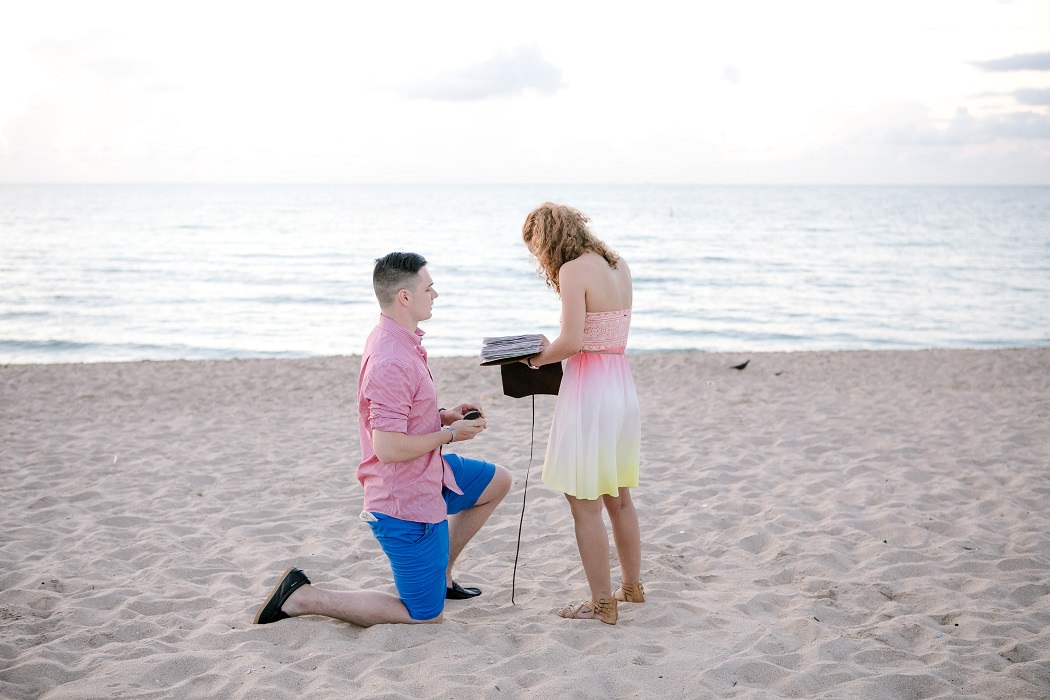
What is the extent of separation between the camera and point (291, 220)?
5672 centimetres

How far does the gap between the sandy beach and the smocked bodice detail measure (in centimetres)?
134

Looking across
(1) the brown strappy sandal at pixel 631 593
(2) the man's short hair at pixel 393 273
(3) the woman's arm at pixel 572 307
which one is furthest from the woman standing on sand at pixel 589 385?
(2) the man's short hair at pixel 393 273

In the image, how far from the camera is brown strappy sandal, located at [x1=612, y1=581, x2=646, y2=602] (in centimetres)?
404

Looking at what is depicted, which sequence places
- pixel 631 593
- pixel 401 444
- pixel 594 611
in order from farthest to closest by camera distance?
pixel 631 593, pixel 594 611, pixel 401 444

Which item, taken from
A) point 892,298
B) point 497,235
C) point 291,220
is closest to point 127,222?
point 291,220

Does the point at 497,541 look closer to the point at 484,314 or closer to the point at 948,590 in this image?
the point at 948,590

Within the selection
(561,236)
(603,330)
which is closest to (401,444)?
(603,330)

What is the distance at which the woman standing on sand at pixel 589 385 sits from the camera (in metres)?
3.60

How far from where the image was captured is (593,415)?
12.1 feet

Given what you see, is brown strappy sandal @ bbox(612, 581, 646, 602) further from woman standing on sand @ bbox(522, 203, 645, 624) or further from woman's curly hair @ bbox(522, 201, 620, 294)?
woman's curly hair @ bbox(522, 201, 620, 294)

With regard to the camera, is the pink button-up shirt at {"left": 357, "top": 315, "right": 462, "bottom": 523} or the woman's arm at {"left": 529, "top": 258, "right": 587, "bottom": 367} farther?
the woman's arm at {"left": 529, "top": 258, "right": 587, "bottom": 367}

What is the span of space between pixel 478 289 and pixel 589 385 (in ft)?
70.5

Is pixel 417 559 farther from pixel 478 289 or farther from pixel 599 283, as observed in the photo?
pixel 478 289

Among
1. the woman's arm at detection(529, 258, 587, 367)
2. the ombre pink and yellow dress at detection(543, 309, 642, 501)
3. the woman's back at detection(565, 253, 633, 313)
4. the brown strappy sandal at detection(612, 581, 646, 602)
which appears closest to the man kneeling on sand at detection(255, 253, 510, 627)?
the ombre pink and yellow dress at detection(543, 309, 642, 501)
